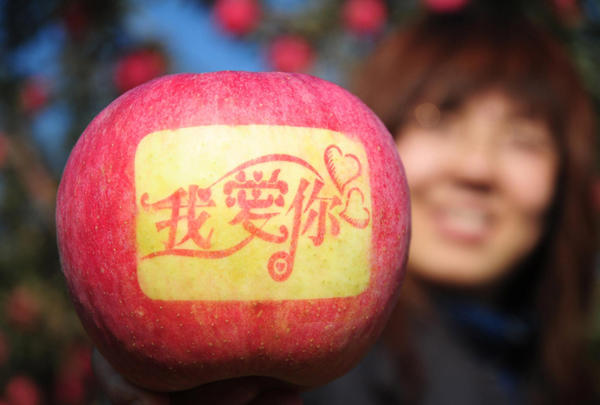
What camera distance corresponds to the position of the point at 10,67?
6.19 feet

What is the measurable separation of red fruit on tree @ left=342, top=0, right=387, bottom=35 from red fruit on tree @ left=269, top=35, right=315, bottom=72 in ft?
0.82

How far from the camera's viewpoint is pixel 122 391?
85cm

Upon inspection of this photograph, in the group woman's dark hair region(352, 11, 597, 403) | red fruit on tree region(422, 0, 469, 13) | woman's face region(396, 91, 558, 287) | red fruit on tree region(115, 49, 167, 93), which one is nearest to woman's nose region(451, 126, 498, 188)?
woman's face region(396, 91, 558, 287)

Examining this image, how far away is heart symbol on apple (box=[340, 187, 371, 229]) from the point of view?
0.72 m

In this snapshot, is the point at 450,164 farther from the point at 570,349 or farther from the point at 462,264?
the point at 570,349

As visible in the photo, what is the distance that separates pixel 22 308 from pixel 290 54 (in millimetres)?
1537

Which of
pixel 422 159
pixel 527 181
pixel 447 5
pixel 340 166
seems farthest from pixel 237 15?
pixel 340 166

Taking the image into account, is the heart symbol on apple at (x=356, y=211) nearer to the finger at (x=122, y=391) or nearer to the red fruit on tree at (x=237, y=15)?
the finger at (x=122, y=391)

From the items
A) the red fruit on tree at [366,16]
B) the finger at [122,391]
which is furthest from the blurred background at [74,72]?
the finger at [122,391]

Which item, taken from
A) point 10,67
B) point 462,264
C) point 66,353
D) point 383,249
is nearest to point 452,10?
point 462,264

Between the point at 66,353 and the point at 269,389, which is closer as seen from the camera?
the point at 269,389

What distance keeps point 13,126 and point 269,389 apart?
1.50 m

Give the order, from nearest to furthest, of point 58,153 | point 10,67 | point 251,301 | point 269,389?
point 251,301 < point 269,389 < point 10,67 < point 58,153

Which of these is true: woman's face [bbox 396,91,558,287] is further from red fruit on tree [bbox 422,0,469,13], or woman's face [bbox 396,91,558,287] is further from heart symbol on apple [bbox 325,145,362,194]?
heart symbol on apple [bbox 325,145,362,194]
